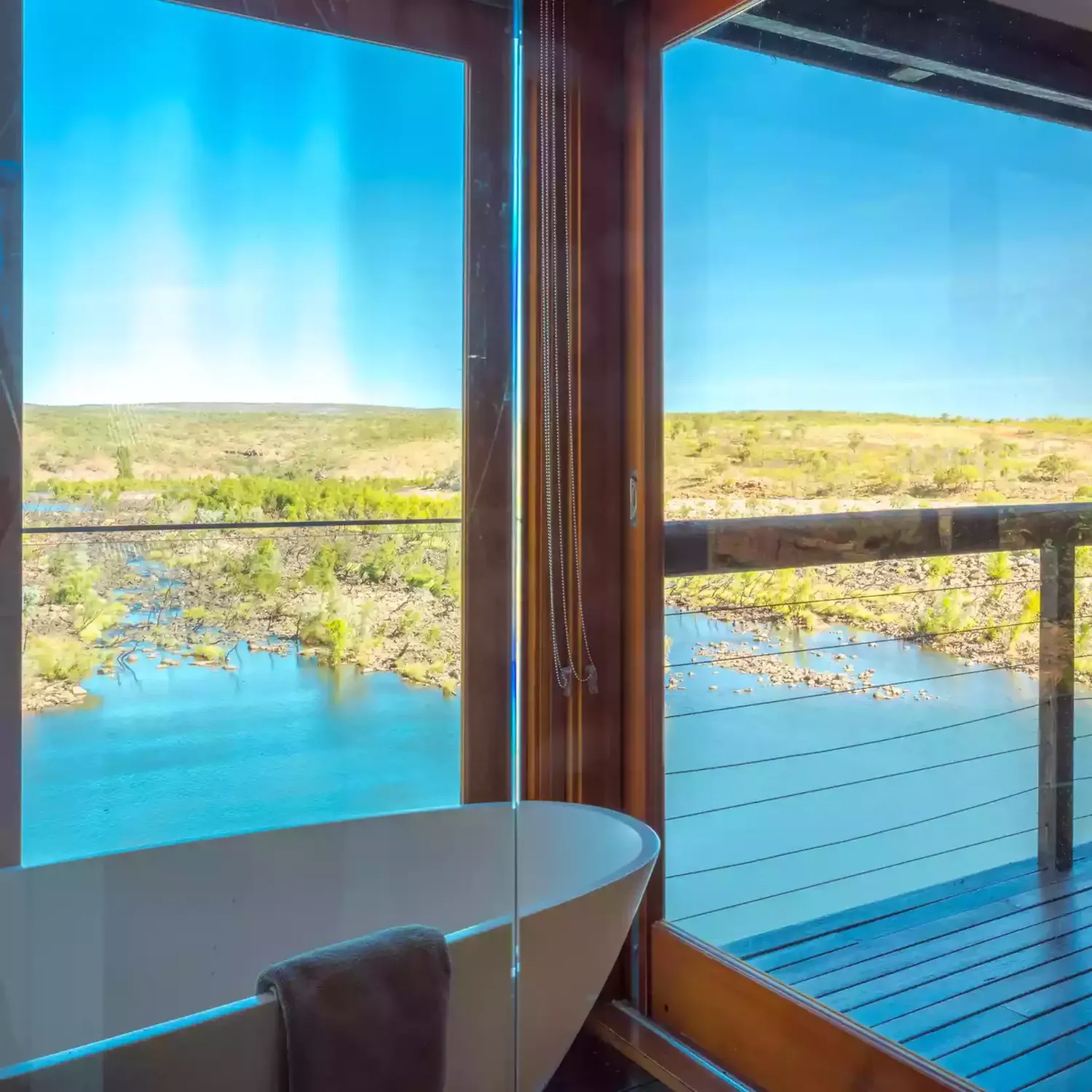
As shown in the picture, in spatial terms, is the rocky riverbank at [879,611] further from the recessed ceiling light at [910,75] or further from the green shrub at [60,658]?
the green shrub at [60,658]

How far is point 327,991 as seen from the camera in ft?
5.20

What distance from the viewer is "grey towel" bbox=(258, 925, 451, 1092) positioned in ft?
5.04

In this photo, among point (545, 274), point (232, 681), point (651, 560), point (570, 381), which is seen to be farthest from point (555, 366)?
point (232, 681)

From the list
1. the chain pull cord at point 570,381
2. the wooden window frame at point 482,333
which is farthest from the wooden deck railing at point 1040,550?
the wooden window frame at point 482,333

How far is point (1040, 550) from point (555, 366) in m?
1.24

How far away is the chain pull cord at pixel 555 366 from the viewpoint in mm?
2541

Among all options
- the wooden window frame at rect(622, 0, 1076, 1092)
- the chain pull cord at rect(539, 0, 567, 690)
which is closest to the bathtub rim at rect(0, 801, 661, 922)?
the wooden window frame at rect(622, 0, 1076, 1092)

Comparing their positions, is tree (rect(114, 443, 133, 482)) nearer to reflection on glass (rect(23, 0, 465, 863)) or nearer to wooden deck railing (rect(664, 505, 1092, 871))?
reflection on glass (rect(23, 0, 465, 863))

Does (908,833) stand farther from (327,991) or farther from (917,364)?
(327,991)

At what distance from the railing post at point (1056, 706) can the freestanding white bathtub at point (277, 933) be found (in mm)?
728

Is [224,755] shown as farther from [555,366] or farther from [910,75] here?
[910,75]

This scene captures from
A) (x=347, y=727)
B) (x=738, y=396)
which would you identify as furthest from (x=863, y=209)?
(x=347, y=727)

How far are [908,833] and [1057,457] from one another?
0.80 metres

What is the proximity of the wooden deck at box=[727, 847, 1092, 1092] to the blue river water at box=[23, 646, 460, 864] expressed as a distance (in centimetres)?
93
